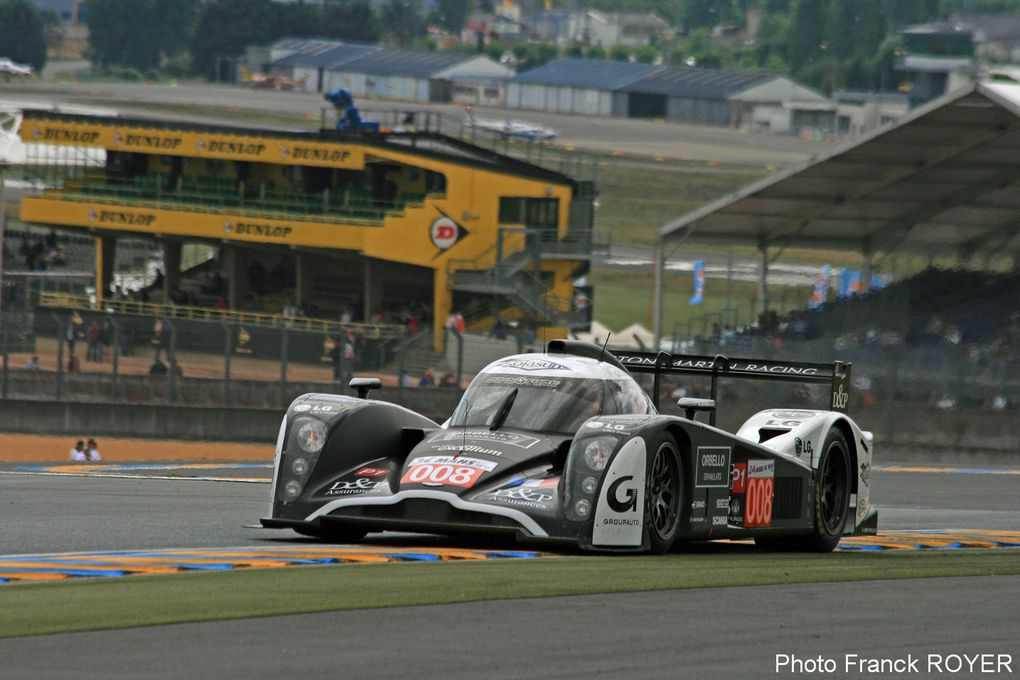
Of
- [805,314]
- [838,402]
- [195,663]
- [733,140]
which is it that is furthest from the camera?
[733,140]

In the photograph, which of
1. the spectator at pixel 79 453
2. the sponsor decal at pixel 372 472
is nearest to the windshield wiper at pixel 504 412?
the sponsor decal at pixel 372 472

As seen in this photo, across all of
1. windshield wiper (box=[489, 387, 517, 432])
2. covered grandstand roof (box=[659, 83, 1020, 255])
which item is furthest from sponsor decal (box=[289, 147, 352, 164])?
windshield wiper (box=[489, 387, 517, 432])

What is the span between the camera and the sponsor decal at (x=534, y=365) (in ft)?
35.1

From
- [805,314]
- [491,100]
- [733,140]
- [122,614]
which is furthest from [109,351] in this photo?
[491,100]

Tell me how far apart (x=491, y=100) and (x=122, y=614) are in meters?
125

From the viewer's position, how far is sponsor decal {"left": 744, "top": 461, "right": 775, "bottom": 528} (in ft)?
34.4

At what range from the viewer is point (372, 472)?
32.9 feet

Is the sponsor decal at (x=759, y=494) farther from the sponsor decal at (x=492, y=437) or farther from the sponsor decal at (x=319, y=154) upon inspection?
the sponsor decal at (x=319, y=154)

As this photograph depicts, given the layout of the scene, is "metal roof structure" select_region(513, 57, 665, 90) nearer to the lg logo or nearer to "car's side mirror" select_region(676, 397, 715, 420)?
the lg logo

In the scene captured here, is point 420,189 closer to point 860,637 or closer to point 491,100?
point 860,637

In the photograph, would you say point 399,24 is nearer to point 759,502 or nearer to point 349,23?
point 349,23

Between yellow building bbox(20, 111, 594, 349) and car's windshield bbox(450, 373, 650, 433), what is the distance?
32627mm

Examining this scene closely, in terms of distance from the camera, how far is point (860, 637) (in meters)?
6.50

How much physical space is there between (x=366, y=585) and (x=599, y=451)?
2196mm
